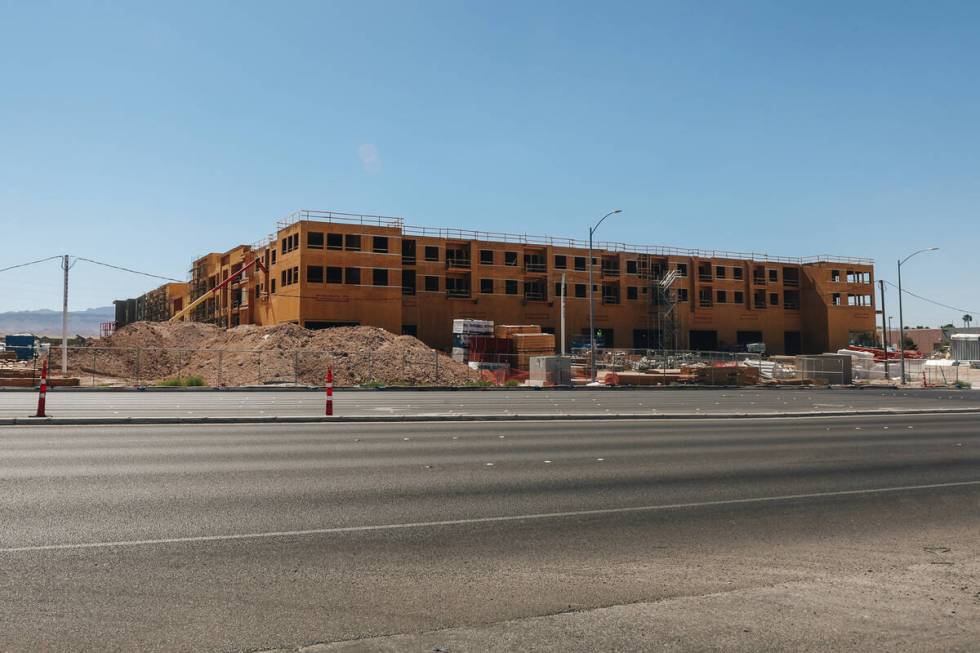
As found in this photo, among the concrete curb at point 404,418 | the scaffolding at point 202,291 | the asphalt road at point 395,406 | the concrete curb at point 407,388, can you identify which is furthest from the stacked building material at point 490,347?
the concrete curb at point 404,418

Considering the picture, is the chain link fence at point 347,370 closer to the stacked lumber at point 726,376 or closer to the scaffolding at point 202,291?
the stacked lumber at point 726,376

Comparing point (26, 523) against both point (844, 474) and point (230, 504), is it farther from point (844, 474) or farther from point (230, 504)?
point (844, 474)

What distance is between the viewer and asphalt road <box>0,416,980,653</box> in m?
4.84

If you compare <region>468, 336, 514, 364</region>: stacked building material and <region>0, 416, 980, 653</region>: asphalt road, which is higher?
<region>468, 336, 514, 364</region>: stacked building material

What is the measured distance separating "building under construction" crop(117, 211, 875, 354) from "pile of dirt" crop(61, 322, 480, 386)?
12.3m

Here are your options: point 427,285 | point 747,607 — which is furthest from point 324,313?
point 747,607

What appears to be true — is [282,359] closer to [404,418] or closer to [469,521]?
[404,418]

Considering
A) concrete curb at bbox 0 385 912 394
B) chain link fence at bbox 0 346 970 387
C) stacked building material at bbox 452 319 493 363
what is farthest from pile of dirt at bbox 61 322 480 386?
stacked building material at bbox 452 319 493 363

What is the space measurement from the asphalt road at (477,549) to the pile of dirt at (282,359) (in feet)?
95.0

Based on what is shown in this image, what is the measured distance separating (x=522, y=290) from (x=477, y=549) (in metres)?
73.1

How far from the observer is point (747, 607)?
528 cm

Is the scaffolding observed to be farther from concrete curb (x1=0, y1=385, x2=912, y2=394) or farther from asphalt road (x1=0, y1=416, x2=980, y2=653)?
asphalt road (x1=0, y1=416, x2=980, y2=653)

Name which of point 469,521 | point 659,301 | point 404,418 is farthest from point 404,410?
point 659,301

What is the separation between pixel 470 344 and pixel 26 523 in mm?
55514
